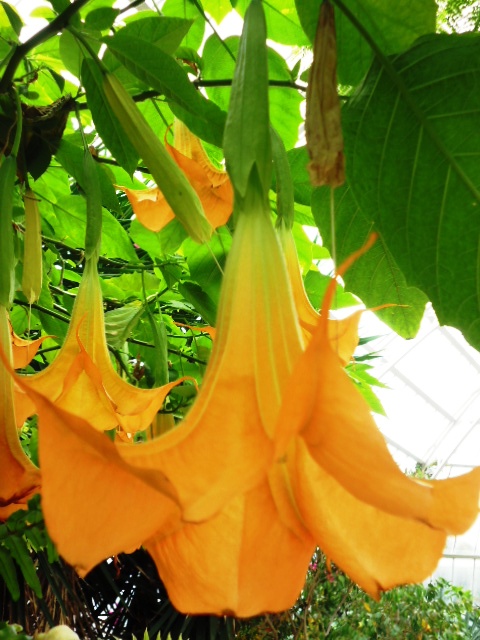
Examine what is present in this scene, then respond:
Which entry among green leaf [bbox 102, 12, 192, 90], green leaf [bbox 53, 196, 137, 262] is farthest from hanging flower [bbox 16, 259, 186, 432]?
green leaf [bbox 53, 196, 137, 262]

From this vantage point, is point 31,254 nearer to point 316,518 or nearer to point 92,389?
point 92,389

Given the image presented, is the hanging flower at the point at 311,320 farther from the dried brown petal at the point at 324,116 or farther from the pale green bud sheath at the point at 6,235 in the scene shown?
the pale green bud sheath at the point at 6,235

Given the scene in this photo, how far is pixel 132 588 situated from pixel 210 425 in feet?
9.95

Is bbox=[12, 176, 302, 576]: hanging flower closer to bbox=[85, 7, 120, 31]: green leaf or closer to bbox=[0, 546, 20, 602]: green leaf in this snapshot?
bbox=[85, 7, 120, 31]: green leaf

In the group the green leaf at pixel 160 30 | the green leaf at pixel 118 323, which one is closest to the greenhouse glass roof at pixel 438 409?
the green leaf at pixel 118 323

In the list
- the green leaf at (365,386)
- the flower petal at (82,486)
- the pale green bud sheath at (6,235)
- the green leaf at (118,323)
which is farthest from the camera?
the green leaf at (365,386)

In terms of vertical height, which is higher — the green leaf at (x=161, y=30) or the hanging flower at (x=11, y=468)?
the green leaf at (x=161, y=30)

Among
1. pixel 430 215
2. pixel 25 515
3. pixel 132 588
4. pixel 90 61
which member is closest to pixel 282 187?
pixel 430 215

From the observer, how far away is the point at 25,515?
24.2 inches

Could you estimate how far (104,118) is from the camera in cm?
49

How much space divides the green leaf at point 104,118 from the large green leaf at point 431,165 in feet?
0.63

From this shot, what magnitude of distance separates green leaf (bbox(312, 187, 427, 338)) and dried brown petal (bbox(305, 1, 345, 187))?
23 centimetres

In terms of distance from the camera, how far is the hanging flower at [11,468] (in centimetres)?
33

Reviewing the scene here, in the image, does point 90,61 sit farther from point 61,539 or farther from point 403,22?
point 61,539
